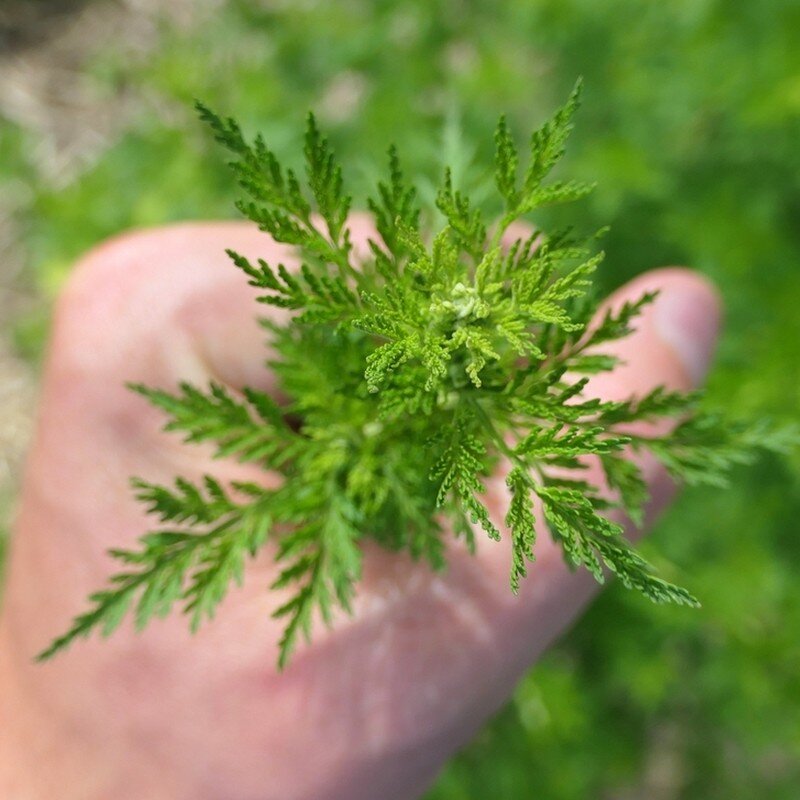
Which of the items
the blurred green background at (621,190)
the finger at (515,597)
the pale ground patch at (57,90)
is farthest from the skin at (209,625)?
the pale ground patch at (57,90)

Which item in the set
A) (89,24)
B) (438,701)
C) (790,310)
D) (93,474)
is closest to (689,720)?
(790,310)

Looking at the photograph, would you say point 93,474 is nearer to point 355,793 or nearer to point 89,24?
point 355,793

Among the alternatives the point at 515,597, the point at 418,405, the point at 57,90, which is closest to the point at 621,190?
the point at 515,597

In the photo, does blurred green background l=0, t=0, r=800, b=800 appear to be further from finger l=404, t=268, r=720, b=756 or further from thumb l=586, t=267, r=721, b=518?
finger l=404, t=268, r=720, b=756

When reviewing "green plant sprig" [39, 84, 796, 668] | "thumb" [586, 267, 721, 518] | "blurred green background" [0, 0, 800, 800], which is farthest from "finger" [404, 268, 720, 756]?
"blurred green background" [0, 0, 800, 800]

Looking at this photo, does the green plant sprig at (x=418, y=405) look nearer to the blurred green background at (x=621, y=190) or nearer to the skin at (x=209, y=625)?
the skin at (x=209, y=625)
